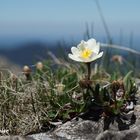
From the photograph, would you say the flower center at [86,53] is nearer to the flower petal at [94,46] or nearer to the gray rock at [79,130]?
the flower petal at [94,46]

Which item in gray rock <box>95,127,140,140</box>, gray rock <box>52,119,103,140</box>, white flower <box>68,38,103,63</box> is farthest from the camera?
white flower <box>68,38,103,63</box>

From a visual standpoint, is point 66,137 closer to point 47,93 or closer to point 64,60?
point 47,93

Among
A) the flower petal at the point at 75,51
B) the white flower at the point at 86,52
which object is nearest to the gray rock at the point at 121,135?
the white flower at the point at 86,52

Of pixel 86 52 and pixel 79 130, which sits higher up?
pixel 86 52

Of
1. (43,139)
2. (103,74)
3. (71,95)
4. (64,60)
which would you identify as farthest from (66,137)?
(64,60)

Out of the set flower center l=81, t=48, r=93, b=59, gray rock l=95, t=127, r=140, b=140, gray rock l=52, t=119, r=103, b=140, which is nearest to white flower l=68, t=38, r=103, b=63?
flower center l=81, t=48, r=93, b=59

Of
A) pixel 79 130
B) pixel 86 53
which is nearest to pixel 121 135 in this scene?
pixel 79 130

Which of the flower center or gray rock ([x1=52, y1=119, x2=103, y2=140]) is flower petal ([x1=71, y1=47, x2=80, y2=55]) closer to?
the flower center

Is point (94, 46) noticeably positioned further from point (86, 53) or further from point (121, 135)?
point (121, 135)

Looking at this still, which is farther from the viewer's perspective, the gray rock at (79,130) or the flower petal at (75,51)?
the flower petal at (75,51)
